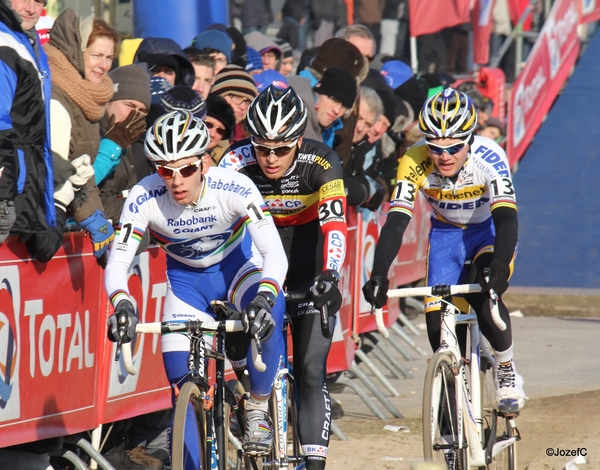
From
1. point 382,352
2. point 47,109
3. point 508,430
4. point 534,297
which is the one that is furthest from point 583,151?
point 47,109

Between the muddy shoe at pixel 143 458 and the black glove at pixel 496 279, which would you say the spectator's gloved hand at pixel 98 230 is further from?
the black glove at pixel 496 279

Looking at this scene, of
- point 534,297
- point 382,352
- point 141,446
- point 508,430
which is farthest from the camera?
point 534,297

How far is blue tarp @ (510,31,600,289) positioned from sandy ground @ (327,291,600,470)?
247 cm

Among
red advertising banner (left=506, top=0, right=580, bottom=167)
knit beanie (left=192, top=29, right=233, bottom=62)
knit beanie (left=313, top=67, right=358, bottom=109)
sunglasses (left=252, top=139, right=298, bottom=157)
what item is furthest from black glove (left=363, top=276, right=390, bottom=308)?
red advertising banner (left=506, top=0, right=580, bottom=167)

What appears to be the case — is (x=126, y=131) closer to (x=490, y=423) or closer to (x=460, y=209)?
(x=460, y=209)

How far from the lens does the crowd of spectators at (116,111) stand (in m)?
5.30

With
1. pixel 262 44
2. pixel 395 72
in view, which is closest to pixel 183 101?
pixel 262 44

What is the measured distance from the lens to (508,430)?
6.14m

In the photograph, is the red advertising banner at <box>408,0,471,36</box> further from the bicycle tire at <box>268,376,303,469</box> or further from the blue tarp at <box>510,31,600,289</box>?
the bicycle tire at <box>268,376,303,469</box>

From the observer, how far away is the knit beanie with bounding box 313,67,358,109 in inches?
314

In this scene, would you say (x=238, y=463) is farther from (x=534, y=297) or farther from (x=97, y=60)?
(x=534, y=297)

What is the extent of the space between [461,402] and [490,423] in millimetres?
694

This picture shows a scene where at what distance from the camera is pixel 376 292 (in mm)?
5430

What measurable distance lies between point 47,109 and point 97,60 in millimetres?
777
